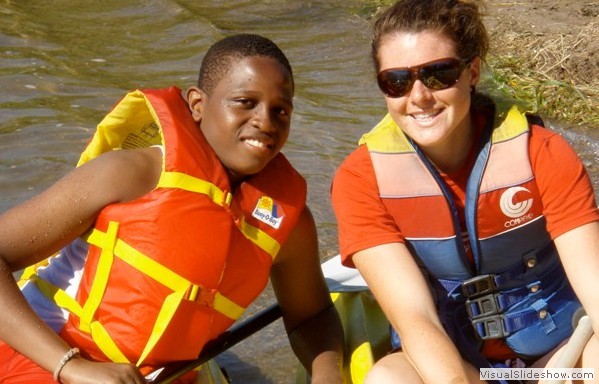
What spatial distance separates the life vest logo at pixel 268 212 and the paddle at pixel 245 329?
0.40m

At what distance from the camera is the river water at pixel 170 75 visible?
15.8ft

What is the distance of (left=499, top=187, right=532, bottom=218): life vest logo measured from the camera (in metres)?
2.58

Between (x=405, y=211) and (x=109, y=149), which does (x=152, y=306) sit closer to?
(x=109, y=149)

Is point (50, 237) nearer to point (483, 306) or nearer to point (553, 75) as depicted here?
point (483, 306)

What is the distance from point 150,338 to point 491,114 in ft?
3.61

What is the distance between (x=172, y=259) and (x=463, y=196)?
31.5 inches

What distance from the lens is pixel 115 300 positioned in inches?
99.7

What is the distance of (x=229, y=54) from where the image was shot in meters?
2.64

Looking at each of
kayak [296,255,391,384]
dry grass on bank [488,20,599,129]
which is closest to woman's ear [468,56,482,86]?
kayak [296,255,391,384]

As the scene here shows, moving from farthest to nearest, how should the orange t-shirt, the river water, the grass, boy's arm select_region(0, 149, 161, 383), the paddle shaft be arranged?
the grass, the river water, the paddle shaft, the orange t-shirt, boy's arm select_region(0, 149, 161, 383)

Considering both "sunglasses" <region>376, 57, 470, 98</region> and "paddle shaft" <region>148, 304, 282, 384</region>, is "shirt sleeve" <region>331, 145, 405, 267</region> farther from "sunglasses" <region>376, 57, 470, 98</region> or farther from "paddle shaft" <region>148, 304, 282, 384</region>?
"paddle shaft" <region>148, 304, 282, 384</region>

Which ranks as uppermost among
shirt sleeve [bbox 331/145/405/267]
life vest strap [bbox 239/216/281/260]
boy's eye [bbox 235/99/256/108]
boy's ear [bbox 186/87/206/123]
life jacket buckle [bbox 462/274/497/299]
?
boy's eye [bbox 235/99/256/108]

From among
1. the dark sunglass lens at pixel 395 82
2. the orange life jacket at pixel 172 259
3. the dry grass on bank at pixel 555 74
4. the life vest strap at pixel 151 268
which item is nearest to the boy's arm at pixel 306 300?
the orange life jacket at pixel 172 259

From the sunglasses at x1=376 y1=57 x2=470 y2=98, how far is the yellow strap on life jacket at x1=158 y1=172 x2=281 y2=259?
0.54 m
